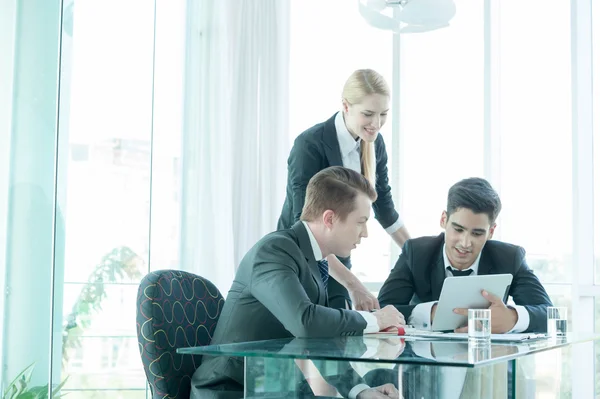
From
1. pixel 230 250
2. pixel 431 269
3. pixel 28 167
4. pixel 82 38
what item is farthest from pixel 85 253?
pixel 431 269

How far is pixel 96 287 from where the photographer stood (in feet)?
10.00

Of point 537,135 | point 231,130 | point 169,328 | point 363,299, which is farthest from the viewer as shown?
point 537,135

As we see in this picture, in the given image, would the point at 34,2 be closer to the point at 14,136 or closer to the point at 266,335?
the point at 14,136

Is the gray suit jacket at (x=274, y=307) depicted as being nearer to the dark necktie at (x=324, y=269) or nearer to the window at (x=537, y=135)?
the dark necktie at (x=324, y=269)

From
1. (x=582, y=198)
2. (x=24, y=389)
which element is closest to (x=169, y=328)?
(x=24, y=389)

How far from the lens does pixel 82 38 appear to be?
2.91 m

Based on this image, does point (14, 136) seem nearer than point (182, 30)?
Yes

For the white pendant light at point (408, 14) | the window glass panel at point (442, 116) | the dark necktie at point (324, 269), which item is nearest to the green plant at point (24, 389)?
the dark necktie at point (324, 269)

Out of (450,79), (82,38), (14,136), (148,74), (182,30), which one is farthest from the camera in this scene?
(450,79)

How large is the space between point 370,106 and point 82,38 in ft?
3.81

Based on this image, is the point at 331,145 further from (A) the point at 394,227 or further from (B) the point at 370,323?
(B) the point at 370,323

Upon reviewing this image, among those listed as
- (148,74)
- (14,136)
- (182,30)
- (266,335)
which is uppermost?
(182,30)

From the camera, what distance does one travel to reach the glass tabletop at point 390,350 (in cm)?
133

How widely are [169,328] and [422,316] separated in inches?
33.8
